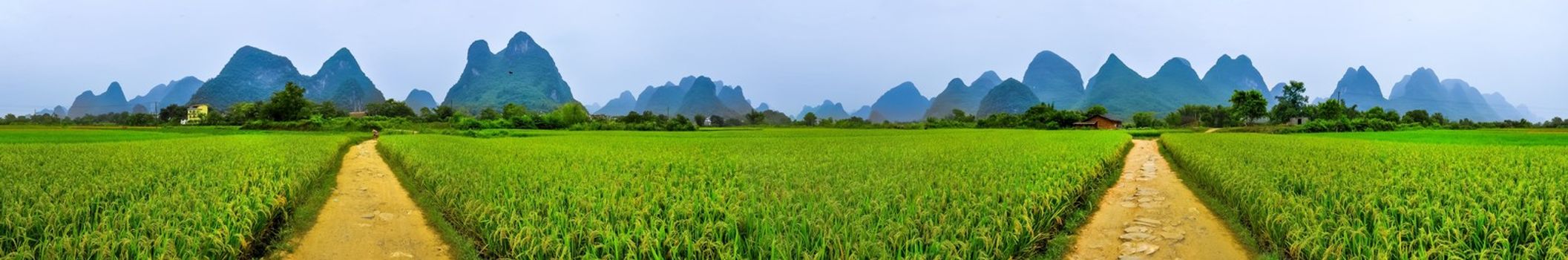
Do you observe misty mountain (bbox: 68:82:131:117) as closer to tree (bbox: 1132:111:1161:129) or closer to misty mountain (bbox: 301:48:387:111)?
misty mountain (bbox: 301:48:387:111)

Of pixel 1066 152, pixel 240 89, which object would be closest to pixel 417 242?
pixel 1066 152

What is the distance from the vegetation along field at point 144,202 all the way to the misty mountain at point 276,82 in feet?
478

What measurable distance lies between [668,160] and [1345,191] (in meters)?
9.64

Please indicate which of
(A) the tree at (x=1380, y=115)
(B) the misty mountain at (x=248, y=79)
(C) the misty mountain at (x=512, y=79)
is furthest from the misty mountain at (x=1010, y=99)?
(B) the misty mountain at (x=248, y=79)

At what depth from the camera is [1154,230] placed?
21.4 feet

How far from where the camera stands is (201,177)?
8281mm

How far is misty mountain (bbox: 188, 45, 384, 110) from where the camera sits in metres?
133

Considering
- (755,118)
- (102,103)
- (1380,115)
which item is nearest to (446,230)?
(1380,115)

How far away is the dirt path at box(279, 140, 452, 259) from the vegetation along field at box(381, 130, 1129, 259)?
0.32 m

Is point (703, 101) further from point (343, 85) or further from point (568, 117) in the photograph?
point (568, 117)

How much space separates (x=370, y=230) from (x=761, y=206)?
453cm

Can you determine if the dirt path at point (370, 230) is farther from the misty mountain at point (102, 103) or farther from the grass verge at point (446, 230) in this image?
the misty mountain at point (102, 103)

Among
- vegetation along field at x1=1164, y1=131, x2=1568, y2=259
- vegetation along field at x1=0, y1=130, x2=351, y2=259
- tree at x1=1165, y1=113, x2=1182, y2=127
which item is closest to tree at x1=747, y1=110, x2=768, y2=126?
tree at x1=1165, y1=113, x2=1182, y2=127

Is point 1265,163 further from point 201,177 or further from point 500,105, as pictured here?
point 500,105
